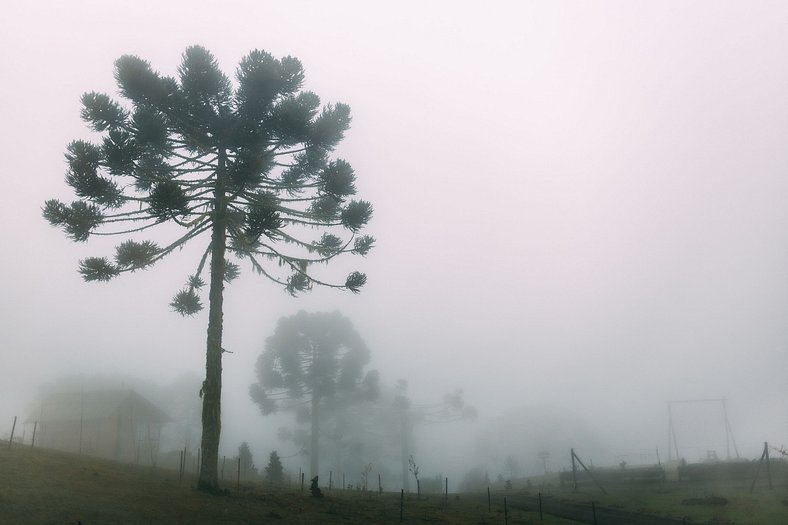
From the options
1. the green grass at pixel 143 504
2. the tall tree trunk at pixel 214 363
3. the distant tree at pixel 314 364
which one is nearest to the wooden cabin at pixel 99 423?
the distant tree at pixel 314 364

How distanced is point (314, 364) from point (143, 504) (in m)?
31.6

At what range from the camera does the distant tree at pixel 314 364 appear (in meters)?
43.9

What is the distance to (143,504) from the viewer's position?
45.6 feet

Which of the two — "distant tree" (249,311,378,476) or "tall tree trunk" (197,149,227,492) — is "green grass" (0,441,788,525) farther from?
"distant tree" (249,311,378,476)

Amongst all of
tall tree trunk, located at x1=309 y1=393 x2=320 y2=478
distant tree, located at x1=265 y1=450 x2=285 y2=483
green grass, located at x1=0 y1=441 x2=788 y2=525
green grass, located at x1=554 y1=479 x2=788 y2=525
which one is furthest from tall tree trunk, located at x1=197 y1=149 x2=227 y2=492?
tall tree trunk, located at x1=309 y1=393 x2=320 y2=478

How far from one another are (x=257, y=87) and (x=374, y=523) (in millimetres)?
14075

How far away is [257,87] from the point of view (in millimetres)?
18969

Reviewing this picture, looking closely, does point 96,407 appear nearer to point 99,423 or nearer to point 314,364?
point 99,423

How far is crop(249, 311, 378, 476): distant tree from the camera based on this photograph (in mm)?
43938

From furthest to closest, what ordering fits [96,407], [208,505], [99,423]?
[96,407] → [99,423] → [208,505]

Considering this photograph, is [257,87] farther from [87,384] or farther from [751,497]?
[87,384]

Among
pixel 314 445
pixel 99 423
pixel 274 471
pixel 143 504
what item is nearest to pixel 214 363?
pixel 143 504

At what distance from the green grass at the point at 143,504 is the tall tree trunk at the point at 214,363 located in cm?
77

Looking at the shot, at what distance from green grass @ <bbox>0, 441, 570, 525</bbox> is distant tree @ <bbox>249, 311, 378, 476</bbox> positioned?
77.0 ft
